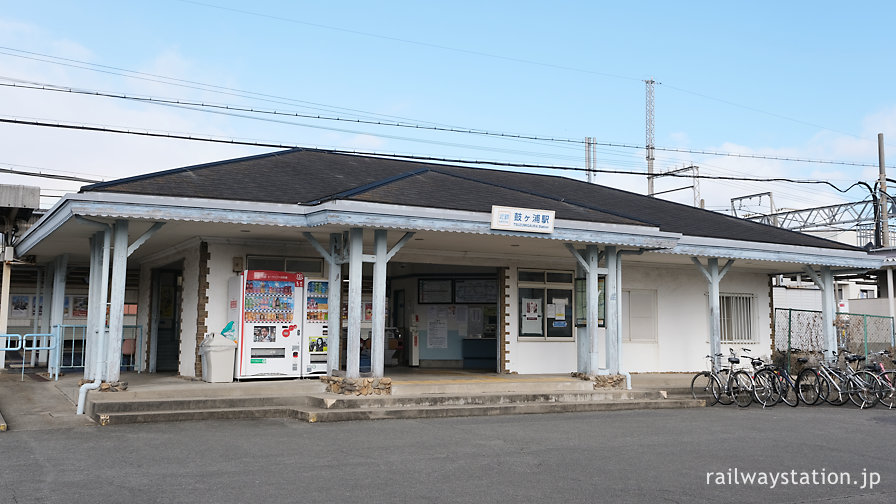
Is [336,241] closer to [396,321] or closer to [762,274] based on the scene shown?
[396,321]

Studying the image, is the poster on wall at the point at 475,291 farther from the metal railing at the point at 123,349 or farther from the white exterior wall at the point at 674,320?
the metal railing at the point at 123,349

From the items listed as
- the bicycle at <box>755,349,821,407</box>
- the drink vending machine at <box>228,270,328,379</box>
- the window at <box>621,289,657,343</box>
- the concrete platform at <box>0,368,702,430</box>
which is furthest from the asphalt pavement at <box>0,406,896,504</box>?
the window at <box>621,289,657,343</box>

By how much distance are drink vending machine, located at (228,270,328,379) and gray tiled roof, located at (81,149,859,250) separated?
172 centimetres

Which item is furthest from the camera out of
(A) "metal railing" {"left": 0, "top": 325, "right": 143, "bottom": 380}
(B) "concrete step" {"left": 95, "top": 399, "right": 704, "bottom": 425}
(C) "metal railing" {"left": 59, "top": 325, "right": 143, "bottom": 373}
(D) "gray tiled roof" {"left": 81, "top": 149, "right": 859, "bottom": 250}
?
(C) "metal railing" {"left": 59, "top": 325, "right": 143, "bottom": 373}

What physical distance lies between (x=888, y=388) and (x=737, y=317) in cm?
543

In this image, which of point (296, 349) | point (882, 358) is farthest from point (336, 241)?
point (882, 358)

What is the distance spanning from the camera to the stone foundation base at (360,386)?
11359 mm

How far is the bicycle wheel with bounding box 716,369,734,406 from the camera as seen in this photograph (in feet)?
43.9

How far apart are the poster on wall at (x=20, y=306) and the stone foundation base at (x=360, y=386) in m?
14.8

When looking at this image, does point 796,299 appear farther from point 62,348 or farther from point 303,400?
point 62,348

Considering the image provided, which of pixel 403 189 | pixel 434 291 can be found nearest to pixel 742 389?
pixel 403 189

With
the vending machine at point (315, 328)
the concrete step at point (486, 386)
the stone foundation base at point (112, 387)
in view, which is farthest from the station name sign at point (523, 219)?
the stone foundation base at point (112, 387)

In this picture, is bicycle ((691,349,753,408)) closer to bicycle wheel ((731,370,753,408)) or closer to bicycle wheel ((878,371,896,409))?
bicycle wheel ((731,370,753,408))

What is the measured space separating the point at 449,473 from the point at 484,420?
155 inches
